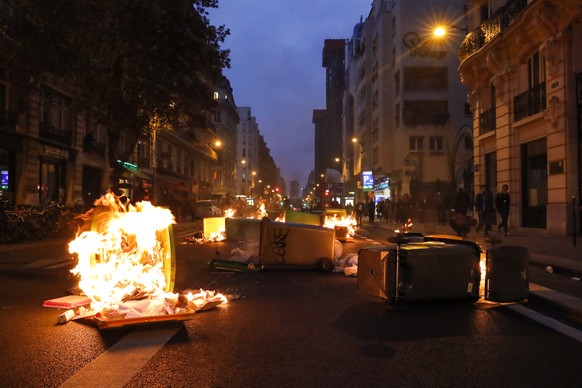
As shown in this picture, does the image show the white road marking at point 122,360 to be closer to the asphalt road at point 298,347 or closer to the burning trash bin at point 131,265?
the asphalt road at point 298,347

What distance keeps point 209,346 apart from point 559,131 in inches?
638

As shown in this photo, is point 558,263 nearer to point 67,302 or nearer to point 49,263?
point 67,302

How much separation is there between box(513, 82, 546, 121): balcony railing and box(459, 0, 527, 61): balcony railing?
270 centimetres

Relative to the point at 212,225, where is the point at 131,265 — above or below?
below

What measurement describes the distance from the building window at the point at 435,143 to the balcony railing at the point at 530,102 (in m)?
26.0

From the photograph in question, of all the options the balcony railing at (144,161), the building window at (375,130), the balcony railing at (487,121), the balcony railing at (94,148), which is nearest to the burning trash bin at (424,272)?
the balcony railing at (487,121)

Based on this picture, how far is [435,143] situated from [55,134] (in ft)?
105

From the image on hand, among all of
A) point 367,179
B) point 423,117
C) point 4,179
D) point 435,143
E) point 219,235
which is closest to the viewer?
point 219,235

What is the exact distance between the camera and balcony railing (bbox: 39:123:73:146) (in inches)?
1046

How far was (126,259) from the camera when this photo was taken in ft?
21.7

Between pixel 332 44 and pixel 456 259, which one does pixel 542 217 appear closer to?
pixel 456 259

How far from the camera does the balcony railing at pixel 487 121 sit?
23.5 meters

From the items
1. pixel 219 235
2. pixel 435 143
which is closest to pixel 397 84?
pixel 435 143

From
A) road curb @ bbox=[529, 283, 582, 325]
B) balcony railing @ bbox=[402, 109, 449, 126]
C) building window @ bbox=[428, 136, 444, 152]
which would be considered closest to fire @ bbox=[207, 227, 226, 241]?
road curb @ bbox=[529, 283, 582, 325]
